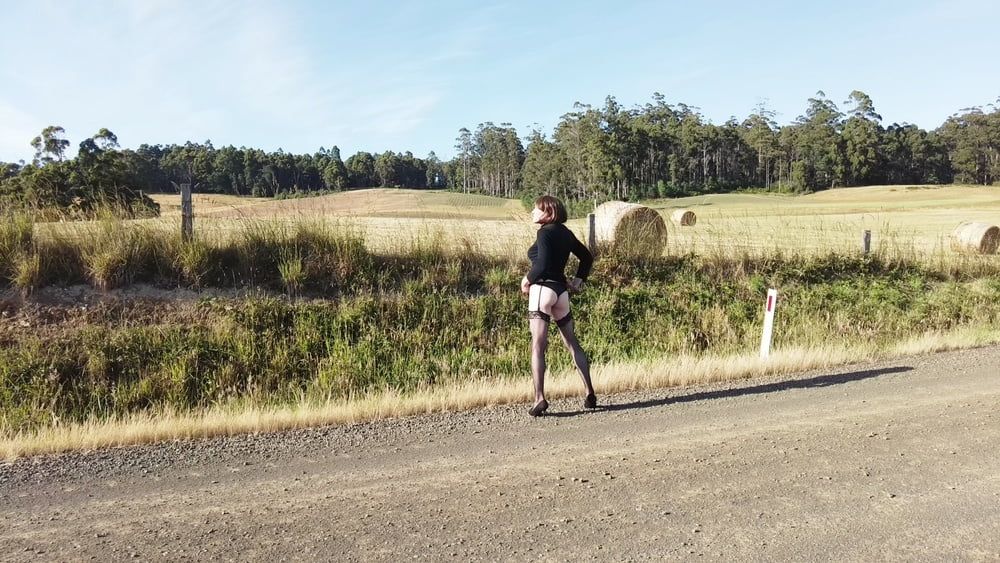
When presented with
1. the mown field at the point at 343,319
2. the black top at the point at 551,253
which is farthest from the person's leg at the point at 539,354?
the mown field at the point at 343,319

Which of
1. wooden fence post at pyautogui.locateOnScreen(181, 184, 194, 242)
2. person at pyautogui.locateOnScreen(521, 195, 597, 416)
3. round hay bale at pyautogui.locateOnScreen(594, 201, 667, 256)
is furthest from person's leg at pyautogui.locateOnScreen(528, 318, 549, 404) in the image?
round hay bale at pyautogui.locateOnScreen(594, 201, 667, 256)

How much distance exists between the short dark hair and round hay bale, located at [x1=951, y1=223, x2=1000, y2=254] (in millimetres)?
21558

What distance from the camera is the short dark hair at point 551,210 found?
5996 millimetres

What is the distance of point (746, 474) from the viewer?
4445mm

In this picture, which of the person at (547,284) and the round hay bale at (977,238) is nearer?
the person at (547,284)

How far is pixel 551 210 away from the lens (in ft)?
19.7

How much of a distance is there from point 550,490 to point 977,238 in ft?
81.7

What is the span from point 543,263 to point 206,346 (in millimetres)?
5902

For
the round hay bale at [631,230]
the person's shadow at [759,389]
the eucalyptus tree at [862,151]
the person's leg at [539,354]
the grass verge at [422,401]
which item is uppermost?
the eucalyptus tree at [862,151]

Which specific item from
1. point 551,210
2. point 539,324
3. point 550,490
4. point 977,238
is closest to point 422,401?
point 539,324

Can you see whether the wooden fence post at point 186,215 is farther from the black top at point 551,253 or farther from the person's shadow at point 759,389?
the person's shadow at point 759,389

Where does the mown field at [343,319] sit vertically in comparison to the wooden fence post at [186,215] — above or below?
below

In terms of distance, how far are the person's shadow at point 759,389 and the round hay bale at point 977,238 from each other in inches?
719

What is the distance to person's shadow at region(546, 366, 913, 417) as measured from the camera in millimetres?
6227
